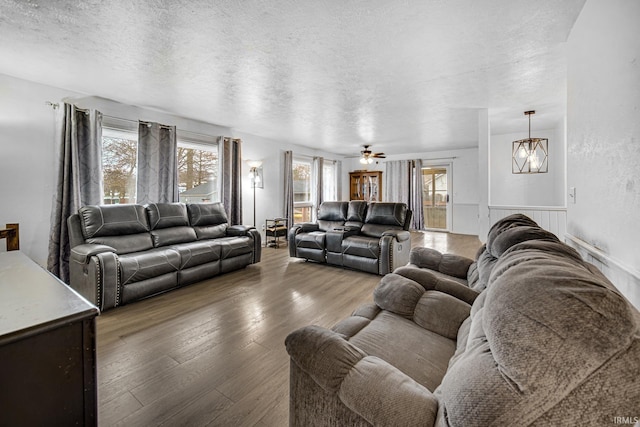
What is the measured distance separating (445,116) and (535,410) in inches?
194

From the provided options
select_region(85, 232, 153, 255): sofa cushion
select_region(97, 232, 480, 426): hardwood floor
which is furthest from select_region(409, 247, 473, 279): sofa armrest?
select_region(85, 232, 153, 255): sofa cushion

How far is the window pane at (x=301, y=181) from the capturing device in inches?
300

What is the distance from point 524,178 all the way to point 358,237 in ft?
14.0

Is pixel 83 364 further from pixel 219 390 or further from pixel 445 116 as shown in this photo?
pixel 445 116

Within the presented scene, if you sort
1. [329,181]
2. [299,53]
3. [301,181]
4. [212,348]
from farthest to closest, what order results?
1. [329,181]
2. [301,181]
3. [299,53]
4. [212,348]

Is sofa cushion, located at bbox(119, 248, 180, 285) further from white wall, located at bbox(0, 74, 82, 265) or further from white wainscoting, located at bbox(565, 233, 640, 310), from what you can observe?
white wainscoting, located at bbox(565, 233, 640, 310)

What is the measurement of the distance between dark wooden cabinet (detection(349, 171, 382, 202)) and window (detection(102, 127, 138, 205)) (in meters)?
6.71

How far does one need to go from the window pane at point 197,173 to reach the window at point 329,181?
389 centimetres

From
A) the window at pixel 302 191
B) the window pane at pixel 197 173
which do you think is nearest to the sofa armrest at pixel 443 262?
→ the window pane at pixel 197 173

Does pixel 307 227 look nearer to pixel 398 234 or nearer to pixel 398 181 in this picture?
pixel 398 234

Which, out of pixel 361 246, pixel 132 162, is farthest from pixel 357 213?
pixel 132 162

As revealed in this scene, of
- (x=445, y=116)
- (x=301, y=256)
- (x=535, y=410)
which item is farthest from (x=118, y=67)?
(x=445, y=116)

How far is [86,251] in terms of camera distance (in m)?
2.88

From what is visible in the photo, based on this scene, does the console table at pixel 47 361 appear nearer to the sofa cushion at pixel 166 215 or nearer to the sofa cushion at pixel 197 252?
the sofa cushion at pixel 197 252
